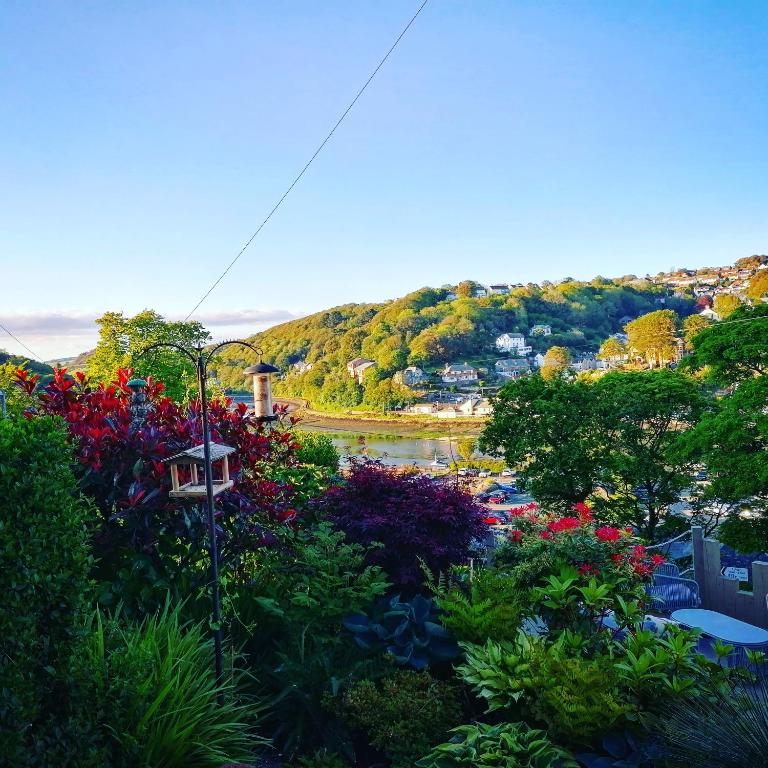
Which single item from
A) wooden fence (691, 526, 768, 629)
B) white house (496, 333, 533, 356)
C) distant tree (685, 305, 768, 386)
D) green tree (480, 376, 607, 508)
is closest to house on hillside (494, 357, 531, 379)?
white house (496, 333, 533, 356)

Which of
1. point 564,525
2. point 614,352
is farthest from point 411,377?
point 564,525

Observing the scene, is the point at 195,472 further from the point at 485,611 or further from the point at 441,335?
the point at 441,335

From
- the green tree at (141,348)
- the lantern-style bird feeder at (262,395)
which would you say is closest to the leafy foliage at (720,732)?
the lantern-style bird feeder at (262,395)

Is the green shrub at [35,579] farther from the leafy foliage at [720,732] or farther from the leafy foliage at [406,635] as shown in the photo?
the leafy foliage at [720,732]

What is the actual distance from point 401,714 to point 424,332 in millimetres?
85006

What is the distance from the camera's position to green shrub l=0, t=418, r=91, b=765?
214 centimetres

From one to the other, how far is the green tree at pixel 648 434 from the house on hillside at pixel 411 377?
63893 mm

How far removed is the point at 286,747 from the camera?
313 cm

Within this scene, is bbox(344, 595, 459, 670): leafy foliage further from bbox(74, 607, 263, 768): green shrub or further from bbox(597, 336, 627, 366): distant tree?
bbox(597, 336, 627, 366): distant tree

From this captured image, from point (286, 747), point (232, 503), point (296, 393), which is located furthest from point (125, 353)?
point (296, 393)

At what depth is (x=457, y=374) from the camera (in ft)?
260

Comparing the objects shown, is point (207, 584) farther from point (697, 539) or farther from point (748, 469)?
point (748, 469)

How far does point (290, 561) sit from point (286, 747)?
1.11m

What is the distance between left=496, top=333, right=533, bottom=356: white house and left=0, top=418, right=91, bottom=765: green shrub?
301 ft
